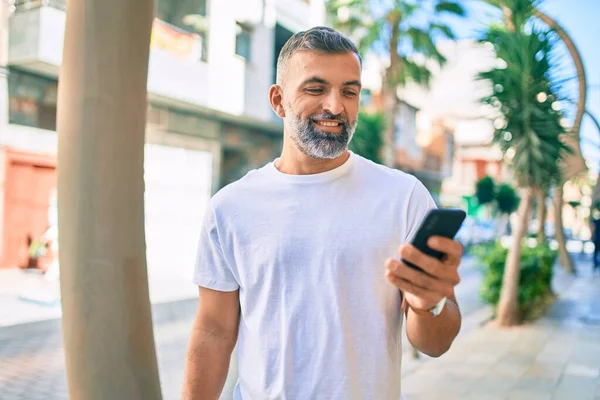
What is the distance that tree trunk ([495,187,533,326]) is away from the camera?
8836 millimetres

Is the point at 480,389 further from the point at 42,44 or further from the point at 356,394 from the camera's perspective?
the point at 42,44

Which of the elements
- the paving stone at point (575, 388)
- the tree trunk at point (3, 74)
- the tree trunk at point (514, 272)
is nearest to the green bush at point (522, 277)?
the tree trunk at point (514, 272)

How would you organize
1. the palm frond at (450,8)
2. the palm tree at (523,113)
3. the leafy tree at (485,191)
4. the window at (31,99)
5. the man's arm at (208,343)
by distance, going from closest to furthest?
the man's arm at (208,343) → the palm tree at (523,113) → the window at (31,99) → the palm frond at (450,8) → the leafy tree at (485,191)

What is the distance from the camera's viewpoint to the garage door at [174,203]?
660 inches

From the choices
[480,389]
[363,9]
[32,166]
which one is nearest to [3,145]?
[32,166]

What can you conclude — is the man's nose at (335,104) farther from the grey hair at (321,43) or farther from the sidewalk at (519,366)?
the sidewalk at (519,366)

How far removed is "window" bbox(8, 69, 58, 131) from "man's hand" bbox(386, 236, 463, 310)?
12574 mm

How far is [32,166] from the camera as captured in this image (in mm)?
13586

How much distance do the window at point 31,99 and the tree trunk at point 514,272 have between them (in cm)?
896

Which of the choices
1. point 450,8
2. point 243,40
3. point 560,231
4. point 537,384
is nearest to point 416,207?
point 537,384

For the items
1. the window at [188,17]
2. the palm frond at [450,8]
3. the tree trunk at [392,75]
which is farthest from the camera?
the window at [188,17]

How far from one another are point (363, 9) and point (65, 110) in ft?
47.6

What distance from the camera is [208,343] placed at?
1.89 metres

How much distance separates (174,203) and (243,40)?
17.2 ft
